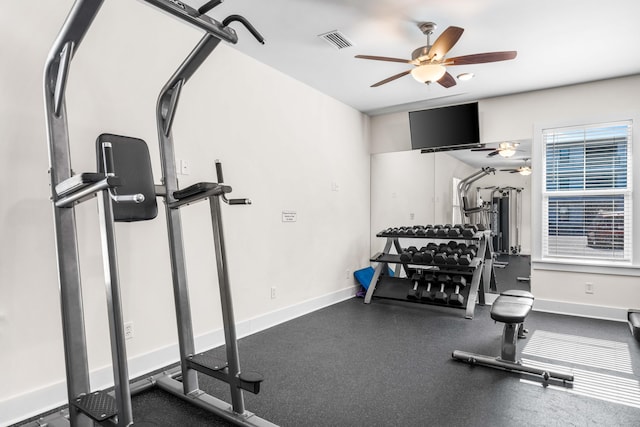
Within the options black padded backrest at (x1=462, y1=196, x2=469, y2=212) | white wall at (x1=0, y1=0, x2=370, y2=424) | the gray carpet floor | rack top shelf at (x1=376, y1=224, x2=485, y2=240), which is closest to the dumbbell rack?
rack top shelf at (x1=376, y1=224, x2=485, y2=240)

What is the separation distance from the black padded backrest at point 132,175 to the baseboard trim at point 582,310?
13.7ft

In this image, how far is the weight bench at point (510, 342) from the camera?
2383mm

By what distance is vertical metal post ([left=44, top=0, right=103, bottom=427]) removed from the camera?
5.32 feet

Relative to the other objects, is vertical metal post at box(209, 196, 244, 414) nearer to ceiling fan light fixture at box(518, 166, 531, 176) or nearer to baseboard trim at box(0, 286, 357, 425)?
baseboard trim at box(0, 286, 357, 425)

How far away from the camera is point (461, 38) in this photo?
120 inches

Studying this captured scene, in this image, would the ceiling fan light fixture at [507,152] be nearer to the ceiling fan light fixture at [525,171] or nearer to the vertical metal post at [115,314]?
the ceiling fan light fixture at [525,171]

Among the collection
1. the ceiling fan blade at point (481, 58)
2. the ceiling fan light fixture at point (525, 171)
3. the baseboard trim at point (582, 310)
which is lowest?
the baseboard trim at point (582, 310)

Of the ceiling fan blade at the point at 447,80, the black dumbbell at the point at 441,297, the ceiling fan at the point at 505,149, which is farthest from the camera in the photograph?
the ceiling fan at the point at 505,149

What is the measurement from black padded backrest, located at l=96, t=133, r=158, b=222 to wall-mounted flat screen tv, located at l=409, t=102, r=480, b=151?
366cm

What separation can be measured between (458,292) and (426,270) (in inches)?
18.4

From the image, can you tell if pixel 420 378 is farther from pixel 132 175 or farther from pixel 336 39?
pixel 336 39

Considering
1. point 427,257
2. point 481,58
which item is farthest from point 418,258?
point 481,58

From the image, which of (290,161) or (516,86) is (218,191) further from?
(516,86)

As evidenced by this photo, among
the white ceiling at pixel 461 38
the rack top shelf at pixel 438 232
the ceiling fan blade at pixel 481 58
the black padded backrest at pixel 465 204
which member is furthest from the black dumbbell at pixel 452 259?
the ceiling fan blade at pixel 481 58
